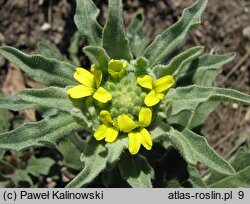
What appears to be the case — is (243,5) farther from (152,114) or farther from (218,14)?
(152,114)

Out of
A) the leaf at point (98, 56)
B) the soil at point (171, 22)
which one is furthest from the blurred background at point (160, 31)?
the leaf at point (98, 56)

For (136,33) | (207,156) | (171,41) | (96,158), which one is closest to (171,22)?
(136,33)

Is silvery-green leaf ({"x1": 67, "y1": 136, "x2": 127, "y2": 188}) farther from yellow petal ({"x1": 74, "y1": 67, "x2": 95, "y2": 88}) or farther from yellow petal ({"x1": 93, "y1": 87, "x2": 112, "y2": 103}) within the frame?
yellow petal ({"x1": 74, "y1": 67, "x2": 95, "y2": 88})

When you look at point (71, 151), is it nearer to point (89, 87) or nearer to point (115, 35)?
point (89, 87)

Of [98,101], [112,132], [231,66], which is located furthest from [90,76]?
[231,66]

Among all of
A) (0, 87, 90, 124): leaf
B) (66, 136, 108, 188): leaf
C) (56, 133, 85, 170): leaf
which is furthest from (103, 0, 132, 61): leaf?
(56, 133, 85, 170): leaf

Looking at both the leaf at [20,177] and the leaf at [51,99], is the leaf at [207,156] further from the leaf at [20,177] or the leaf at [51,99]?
the leaf at [20,177]
